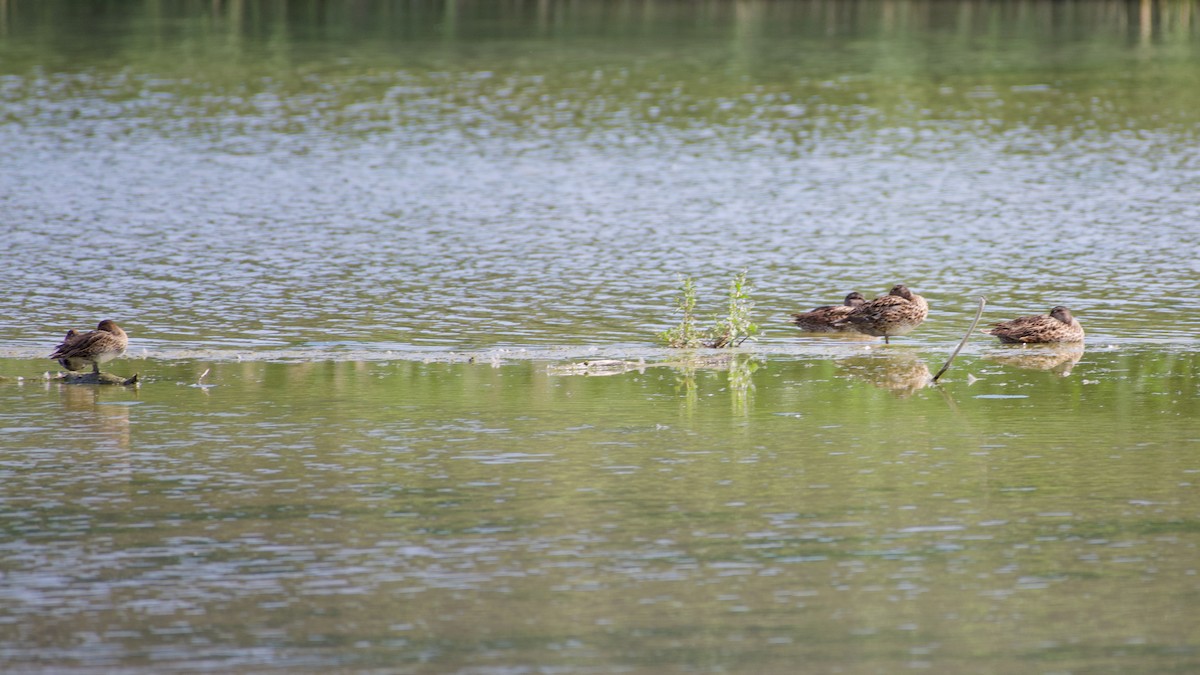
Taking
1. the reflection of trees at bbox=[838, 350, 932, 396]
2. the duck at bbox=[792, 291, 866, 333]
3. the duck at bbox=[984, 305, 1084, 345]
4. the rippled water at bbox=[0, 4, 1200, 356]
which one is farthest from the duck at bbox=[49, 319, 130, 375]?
the duck at bbox=[984, 305, 1084, 345]

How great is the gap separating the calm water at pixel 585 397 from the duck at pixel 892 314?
0.83ft

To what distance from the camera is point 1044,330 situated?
568 inches

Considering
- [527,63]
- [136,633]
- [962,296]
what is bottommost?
[136,633]

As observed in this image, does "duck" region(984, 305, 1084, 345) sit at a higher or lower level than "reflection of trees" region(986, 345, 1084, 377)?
higher

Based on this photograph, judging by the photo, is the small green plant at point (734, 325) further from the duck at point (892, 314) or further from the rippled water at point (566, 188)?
the duck at point (892, 314)

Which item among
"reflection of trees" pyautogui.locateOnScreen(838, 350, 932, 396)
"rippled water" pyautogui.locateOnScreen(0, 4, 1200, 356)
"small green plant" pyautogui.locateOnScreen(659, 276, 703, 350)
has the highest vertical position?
"rippled water" pyautogui.locateOnScreen(0, 4, 1200, 356)

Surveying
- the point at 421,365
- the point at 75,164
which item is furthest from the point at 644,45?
the point at 421,365

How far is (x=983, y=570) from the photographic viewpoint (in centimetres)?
817

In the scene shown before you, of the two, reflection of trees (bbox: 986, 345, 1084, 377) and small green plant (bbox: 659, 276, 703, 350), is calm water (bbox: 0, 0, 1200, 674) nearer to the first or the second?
reflection of trees (bbox: 986, 345, 1084, 377)

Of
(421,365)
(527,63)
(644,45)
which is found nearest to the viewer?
(421,365)

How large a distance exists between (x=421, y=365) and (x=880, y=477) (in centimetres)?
459

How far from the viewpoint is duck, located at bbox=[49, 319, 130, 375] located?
41.7 ft

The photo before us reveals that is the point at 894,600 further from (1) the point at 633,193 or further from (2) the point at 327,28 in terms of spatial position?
(2) the point at 327,28

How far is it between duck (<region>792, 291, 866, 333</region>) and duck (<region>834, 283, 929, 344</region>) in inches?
14.7
